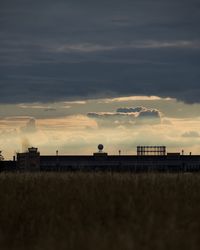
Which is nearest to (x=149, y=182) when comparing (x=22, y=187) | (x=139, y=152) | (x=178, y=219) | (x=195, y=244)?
(x=22, y=187)

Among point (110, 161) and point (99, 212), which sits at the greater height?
point (110, 161)

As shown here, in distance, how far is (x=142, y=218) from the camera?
14.0m

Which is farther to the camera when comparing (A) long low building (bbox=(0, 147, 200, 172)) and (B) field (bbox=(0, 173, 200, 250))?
(A) long low building (bbox=(0, 147, 200, 172))

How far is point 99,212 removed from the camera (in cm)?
1588

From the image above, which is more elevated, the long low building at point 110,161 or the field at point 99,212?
the long low building at point 110,161

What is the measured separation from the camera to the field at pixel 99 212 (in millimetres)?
11531

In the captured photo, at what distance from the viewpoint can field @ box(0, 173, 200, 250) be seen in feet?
37.8

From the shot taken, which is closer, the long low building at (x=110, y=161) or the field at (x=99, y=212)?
the field at (x=99, y=212)

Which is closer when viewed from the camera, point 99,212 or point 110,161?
point 99,212

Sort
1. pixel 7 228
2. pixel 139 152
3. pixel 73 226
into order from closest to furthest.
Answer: pixel 73 226
pixel 7 228
pixel 139 152

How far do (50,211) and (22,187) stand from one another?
3899 mm

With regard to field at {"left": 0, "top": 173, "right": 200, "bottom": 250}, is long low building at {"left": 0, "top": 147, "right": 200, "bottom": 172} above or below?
above

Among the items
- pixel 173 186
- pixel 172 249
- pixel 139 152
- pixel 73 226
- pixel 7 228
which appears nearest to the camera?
pixel 172 249

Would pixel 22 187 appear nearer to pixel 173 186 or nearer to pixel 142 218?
pixel 173 186
